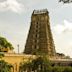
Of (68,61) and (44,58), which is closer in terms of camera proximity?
(44,58)

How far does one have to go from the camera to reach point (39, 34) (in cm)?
9325

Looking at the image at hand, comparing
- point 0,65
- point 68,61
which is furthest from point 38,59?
point 0,65

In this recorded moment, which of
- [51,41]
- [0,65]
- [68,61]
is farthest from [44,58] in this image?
[51,41]

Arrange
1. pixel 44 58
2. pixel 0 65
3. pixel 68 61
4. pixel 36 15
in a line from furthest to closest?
1. pixel 36 15
2. pixel 68 61
3. pixel 44 58
4. pixel 0 65

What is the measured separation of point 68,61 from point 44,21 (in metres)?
20.6

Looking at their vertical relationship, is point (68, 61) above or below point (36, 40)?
below

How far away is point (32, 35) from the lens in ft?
310

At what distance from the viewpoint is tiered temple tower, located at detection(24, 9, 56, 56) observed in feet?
299

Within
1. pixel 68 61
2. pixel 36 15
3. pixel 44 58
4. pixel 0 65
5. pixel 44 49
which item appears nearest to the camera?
pixel 0 65

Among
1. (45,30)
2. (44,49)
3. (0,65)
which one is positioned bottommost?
(0,65)

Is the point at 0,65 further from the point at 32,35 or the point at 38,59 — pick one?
the point at 32,35

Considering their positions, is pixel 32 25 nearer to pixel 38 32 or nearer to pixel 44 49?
pixel 38 32

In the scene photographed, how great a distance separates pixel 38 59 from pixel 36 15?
1341 inches

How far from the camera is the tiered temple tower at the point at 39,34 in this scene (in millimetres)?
91188
